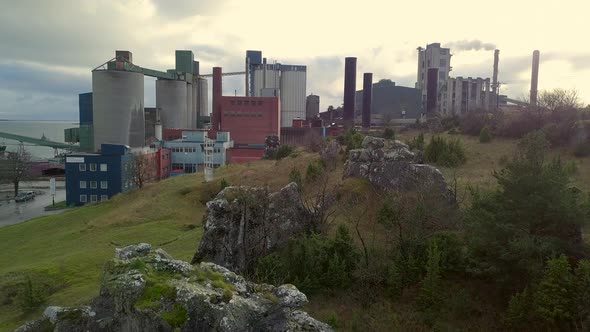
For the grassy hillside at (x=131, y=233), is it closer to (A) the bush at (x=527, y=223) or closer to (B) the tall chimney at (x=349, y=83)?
(A) the bush at (x=527, y=223)

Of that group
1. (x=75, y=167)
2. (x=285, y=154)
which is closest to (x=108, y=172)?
(x=75, y=167)

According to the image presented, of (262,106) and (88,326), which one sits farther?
(262,106)

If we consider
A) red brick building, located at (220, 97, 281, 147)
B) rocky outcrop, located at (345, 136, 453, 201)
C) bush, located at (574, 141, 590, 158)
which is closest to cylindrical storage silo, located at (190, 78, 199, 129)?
red brick building, located at (220, 97, 281, 147)

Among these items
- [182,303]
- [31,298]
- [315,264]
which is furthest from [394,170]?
[31,298]

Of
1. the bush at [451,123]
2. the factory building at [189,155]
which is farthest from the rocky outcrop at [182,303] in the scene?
the factory building at [189,155]

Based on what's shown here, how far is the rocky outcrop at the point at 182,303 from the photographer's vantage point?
6297 mm

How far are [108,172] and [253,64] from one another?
55915mm

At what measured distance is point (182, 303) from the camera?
641cm

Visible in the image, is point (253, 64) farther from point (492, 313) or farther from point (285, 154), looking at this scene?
point (492, 313)

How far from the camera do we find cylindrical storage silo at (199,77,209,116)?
314 feet

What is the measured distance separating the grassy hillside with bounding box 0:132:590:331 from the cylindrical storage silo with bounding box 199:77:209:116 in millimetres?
63472

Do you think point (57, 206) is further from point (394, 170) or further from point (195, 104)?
point (195, 104)

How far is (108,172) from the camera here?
150 feet

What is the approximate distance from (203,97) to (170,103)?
18.0 meters
